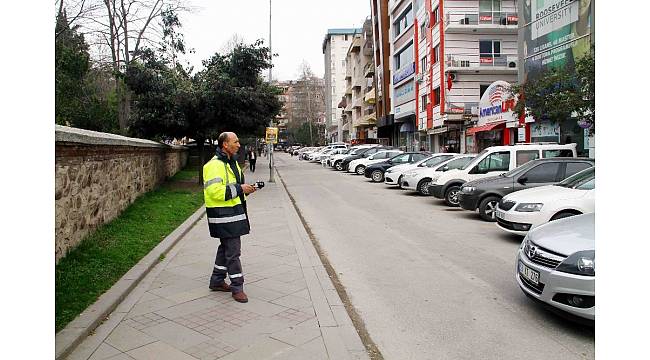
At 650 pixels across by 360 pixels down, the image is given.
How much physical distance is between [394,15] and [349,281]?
160 feet

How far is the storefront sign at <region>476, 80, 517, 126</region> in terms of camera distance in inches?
1040

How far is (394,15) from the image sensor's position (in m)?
51.9

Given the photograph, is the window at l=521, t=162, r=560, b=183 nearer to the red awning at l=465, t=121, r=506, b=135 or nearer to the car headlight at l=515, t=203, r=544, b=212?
the car headlight at l=515, t=203, r=544, b=212

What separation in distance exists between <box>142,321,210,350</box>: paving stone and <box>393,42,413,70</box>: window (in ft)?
143

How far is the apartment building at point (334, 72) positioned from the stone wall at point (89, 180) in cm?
9704

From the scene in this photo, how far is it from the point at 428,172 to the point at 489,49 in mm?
22160

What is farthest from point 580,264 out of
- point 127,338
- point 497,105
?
point 497,105

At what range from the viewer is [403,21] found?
Result: 49375 millimetres

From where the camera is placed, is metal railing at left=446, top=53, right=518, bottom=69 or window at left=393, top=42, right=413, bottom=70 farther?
window at left=393, top=42, right=413, bottom=70

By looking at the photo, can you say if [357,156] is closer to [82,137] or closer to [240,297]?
Answer: [82,137]

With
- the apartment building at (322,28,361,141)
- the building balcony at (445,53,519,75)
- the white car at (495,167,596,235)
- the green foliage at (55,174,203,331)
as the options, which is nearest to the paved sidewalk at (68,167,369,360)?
the green foliage at (55,174,203,331)

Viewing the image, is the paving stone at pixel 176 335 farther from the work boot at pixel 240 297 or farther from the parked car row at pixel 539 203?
the parked car row at pixel 539 203

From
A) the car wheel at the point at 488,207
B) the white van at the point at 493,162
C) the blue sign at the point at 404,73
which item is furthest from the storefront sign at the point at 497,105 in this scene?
the blue sign at the point at 404,73

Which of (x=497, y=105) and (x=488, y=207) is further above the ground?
(x=497, y=105)
